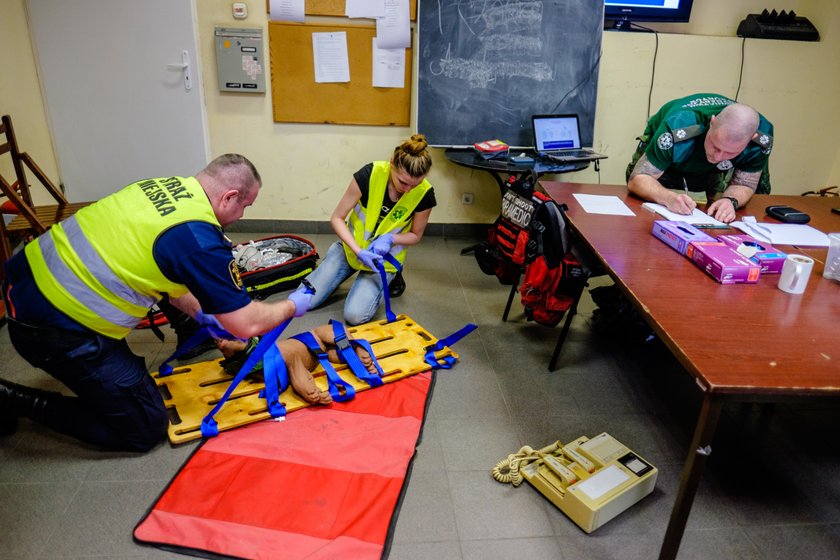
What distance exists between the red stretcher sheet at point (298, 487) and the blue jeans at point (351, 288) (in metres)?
0.68

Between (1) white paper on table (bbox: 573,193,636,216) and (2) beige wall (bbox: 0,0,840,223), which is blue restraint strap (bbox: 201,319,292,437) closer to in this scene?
(1) white paper on table (bbox: 573,193,636,216)

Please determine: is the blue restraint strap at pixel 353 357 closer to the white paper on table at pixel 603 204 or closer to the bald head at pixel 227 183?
the bald head at pixel 227 183

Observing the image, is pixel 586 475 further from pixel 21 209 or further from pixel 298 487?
pixel 21 209

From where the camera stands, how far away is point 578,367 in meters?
2.58

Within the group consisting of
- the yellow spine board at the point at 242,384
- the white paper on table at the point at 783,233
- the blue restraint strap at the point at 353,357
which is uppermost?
the white paper on table at the point at 783,233

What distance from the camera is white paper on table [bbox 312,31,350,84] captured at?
3523 mm

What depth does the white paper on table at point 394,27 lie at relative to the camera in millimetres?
3479

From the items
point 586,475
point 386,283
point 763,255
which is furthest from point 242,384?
point 763,255

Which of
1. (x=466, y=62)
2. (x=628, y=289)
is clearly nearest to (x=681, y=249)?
(x=628, y=289)

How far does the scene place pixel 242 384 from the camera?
2254 mm

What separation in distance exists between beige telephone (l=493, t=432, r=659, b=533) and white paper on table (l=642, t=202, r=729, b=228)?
3.02 ft

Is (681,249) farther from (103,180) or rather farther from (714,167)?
(103,180)

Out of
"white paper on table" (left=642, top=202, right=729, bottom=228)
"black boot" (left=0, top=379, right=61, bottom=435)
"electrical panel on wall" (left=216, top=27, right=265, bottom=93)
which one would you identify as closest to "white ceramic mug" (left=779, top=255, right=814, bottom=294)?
"white paper on table" (left=642, top=202, right=729, bottom=228)

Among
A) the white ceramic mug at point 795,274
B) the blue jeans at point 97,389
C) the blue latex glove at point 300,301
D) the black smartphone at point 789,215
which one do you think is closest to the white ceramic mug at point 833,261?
the white ceramic mug at point 795,274
